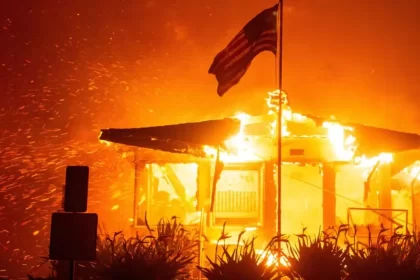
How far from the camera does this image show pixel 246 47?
1122cm

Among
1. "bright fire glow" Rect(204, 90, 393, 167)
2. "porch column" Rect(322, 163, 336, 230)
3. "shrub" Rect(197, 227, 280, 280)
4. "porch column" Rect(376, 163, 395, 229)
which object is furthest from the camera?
"porch column" Rect(376, 163, 395, 229)

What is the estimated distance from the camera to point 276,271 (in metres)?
7.89

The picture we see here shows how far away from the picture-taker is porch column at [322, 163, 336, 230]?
14008 millimetres

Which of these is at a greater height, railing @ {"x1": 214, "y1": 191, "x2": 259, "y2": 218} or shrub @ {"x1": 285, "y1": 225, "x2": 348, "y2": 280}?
railing @ {"x1": 214, "y1": 191, "x2": 259, "y2": 218}

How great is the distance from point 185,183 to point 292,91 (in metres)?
11.2

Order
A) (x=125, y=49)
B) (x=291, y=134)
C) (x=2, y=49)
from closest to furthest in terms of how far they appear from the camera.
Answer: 1. (x=291, y=134)
2. (x=125, y=49)
3. (x=2, y=49)

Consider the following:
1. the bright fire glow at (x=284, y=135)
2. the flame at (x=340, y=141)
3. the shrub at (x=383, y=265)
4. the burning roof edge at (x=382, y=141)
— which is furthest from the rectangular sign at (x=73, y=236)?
the flame at (x=340, y=141)

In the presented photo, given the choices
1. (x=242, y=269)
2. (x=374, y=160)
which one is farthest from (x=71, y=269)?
(x=374, y=160)

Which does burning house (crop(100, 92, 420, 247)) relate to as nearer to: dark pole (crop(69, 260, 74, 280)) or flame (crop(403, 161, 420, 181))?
flame (crop(403, 161, 420, 181))

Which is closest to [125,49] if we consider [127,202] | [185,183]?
[127,202]

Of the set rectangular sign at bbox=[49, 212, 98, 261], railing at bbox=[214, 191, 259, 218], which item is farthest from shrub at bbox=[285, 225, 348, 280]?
railing at bbox=[214, 191, 259, 218]

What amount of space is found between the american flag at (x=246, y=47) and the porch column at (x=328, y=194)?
13.5ft

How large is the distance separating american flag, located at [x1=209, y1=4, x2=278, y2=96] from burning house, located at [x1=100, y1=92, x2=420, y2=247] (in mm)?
1443

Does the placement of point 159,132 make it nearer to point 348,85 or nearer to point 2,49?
point 348,85
